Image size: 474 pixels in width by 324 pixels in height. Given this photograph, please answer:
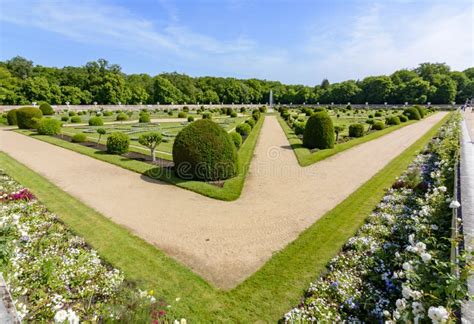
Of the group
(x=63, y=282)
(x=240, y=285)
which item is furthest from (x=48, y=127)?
(x=240, y=285)

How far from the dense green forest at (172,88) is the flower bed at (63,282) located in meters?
53.4

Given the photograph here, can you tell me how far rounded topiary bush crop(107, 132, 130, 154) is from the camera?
12.3 meters

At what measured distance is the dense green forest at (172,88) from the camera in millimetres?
48750

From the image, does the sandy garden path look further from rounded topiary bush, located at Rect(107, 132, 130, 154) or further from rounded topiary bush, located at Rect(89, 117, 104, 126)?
rounded topiary bush, located at Rect(89, 117, 104, 126)

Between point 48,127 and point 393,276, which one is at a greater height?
point 48,127

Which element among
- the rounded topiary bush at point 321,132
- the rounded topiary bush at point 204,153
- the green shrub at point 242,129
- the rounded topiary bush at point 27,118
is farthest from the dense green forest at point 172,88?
the rounded topiary bush at point 321,132

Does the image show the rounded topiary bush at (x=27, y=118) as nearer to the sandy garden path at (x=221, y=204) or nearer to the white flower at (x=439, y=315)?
the sandy garden path at (x=221, y=204)

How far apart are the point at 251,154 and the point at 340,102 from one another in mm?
71777

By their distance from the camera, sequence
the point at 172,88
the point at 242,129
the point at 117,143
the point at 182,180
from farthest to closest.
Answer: the point at 172,88 → the point at 242,129 → the point at 117,143 → the point at 182,180

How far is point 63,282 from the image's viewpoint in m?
3.86

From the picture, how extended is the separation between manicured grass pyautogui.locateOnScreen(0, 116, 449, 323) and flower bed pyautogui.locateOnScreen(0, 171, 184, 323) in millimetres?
275

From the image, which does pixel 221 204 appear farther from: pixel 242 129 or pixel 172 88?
pixel 172 88

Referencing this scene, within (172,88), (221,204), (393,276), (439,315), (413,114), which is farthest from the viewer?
(172,88)

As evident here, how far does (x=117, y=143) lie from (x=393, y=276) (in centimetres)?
1221
